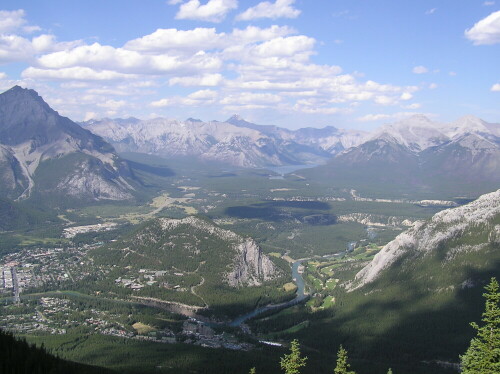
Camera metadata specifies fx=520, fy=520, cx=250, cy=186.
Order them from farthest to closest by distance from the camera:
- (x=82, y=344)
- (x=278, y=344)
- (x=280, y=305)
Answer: (x=280, y=305), (x=278, y=344), (x=82, y=344)

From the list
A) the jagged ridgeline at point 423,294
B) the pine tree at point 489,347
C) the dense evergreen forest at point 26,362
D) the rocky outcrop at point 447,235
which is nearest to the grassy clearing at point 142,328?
the jagged ridgeline at point 423,294

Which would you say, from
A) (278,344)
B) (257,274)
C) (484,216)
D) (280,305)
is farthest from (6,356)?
(484,216)

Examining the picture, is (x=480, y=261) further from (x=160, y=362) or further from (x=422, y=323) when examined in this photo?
(x=160, y=362)

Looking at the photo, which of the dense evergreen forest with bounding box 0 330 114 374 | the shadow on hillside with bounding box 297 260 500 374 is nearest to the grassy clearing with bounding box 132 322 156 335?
the shadow on hillside with bounding box 297 260 500 374

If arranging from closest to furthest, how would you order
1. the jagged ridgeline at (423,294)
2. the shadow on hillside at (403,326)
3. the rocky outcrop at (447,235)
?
1. the shadow on hillside at (403,326)
2. the jagged ridgeline at (423,294)
3. the rocky outcrop at (447,235)

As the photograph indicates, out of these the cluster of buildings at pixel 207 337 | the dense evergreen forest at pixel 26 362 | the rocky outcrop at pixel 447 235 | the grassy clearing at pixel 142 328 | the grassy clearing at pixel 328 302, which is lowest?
the cluster of buildings at pixel 207 337

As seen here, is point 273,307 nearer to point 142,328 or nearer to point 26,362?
point 142,328

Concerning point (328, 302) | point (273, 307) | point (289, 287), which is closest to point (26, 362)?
point (273, 307)

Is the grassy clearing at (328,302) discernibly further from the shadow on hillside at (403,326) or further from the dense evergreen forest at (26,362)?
the dense evergreen forest at (26,362)

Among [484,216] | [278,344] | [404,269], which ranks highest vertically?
[484,216]
